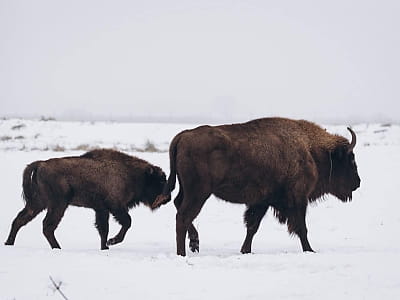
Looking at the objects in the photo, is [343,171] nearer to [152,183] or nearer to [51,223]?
[152,183]

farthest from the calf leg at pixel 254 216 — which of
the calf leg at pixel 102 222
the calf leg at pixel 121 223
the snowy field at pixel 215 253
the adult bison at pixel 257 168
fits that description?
the calf leg at pixel 102 222

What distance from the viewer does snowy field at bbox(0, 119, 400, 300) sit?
7035 millimetres

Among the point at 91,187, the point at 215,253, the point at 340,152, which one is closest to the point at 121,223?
the point at 91,187

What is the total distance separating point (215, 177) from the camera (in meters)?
10.0

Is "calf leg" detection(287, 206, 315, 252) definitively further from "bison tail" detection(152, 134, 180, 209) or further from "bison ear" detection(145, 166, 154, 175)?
"bison ear" detection(145, 166, 154, 175)

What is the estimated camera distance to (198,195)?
9922 millimetres

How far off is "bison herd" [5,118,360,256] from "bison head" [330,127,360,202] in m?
0.02

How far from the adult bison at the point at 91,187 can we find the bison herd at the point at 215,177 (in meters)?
0.02

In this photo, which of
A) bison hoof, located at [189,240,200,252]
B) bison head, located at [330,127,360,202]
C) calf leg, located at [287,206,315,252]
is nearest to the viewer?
calf leg, located at [287,206,315,252]

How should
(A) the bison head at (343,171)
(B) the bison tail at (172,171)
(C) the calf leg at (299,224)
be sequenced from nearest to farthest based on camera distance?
(B) the bison tail at (172,171) < (C) the calf leg at (299,224) < (A) the bison head at (343,171)

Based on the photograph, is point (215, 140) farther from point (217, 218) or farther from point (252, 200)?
point (217, 218)

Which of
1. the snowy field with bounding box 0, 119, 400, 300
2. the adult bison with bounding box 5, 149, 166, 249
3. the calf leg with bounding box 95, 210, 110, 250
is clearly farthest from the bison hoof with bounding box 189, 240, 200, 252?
the calf leg with bounding box 95, 210, 110, 250

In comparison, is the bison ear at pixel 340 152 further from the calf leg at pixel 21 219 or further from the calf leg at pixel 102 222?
the calf leg at pixel 21 219

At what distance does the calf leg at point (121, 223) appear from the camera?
11.5 m
